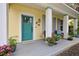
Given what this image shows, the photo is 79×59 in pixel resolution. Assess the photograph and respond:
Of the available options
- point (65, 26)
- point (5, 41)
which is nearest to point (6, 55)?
point (5, 41)

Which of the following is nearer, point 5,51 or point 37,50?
point 5,51

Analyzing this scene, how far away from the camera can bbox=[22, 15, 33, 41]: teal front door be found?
13.7 metres

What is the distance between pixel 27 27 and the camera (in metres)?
14.3

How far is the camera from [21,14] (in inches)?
522

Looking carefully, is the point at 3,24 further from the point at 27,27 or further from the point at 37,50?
the point at 27,27

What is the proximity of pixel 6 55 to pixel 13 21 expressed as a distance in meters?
4.84

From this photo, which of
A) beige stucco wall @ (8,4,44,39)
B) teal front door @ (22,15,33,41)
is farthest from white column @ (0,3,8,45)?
teal front door @ (22,15,33,41)

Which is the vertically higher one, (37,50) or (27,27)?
(27,27)

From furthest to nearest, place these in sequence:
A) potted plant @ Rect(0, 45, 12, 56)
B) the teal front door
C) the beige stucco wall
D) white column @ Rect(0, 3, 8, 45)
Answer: the teal front door
the beige stucco wall
white column @ Rect(0, 3, 8, 45)
potted plant @ Rect(0, 45, 12, 56)

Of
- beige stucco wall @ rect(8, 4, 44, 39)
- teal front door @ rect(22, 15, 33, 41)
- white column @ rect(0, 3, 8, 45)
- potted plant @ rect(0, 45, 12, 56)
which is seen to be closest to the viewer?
potted plant @ rect(0, 45, 12, 56)

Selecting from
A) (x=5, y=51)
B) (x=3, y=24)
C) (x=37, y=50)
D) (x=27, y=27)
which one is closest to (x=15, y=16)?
(x=27, y=27)

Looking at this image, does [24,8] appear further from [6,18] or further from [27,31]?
[6,18]

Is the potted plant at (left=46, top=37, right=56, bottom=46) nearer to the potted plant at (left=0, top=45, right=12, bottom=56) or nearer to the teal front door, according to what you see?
the teal front door

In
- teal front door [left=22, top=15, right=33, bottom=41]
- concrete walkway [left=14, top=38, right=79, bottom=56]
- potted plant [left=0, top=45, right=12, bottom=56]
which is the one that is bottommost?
concrete walkway [left=14, top=38, right=79, bottom=56]
